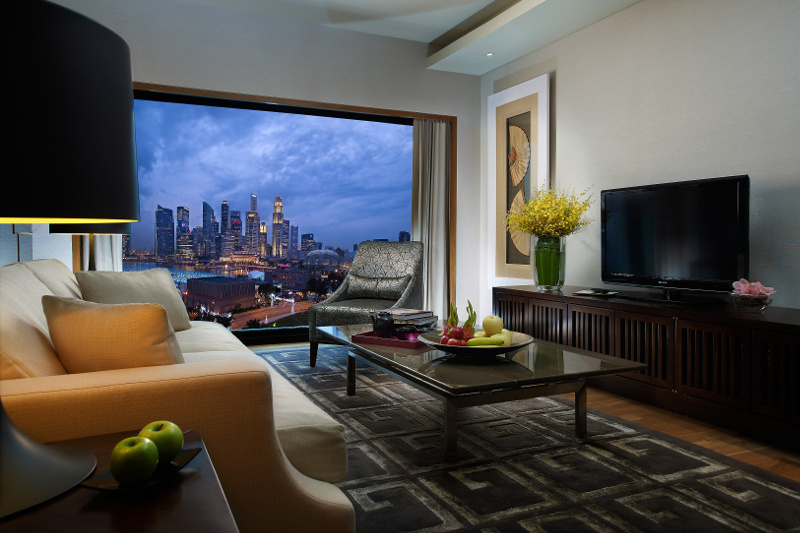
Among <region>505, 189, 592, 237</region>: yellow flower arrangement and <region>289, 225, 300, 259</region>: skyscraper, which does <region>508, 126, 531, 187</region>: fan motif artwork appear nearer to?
<region>505, 189, 592, 237</region>: yellow flower arrangement

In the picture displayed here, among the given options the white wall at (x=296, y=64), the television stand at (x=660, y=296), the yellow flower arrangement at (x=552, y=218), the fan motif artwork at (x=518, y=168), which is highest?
the white wall at (x=296, y=64)

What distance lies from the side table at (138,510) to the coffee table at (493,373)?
47.8 inches

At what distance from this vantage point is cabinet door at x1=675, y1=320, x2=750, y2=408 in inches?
105

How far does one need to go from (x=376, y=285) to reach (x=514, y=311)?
118 cm

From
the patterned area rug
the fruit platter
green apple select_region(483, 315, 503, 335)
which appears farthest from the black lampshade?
green apple select_region(483, 315, 503, 335)

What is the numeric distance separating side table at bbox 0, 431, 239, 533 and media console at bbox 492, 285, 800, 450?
2459 mm

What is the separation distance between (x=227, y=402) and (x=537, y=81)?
13.9ft

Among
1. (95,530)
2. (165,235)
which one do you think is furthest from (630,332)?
(165,235)

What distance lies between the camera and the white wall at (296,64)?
14.7 ft

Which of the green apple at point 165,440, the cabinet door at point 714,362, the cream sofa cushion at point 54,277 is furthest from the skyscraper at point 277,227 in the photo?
the green apple at point 165,440

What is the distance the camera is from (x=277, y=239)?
18.5ft

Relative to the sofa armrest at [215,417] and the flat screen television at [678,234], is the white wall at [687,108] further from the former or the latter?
the sofa armrest at [215,417]

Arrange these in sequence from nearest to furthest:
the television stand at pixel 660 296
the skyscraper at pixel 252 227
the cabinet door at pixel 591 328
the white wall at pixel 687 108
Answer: the white wall at pixel 687 108 < the television stand at pixel 660 296 < the cabinet door at pixel 591 328 < the skyscraper at pixel 252 227

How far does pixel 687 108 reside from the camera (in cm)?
360
